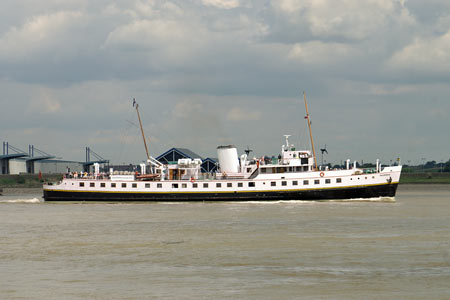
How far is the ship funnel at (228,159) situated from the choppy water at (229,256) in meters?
21.9

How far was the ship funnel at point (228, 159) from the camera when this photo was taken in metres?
69.8

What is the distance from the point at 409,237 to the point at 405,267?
934 cm

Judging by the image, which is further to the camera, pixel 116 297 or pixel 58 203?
pixel 58 203

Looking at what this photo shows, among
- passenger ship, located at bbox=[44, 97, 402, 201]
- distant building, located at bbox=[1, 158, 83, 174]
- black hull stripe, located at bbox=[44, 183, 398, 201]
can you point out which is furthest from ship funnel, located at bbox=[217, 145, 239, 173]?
distant building, located at bbox=[1, 158, 83, 174]

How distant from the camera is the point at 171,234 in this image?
35938 millimetres

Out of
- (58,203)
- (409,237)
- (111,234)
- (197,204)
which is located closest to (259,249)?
(409,237)

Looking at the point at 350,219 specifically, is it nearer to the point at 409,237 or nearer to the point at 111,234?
the point at 409,237

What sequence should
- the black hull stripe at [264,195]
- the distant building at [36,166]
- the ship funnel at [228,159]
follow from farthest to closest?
the distant building at [36,166], the ship funnel at [228,159], the black hull stripe at [264,195]

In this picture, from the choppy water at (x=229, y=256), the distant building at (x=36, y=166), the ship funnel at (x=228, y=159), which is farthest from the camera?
the distant building at (x=36, y=166)

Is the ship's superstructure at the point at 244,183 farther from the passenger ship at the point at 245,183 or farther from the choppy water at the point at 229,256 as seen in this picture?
the choppy water at the point at 229,256

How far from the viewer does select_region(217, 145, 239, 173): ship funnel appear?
6981cm

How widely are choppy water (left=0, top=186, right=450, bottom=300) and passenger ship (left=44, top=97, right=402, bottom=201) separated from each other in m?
15.6

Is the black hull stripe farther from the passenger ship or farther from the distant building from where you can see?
the distant building

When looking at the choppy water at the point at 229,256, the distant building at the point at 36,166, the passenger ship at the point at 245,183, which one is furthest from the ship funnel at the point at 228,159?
the distant building at the point at 36,166
